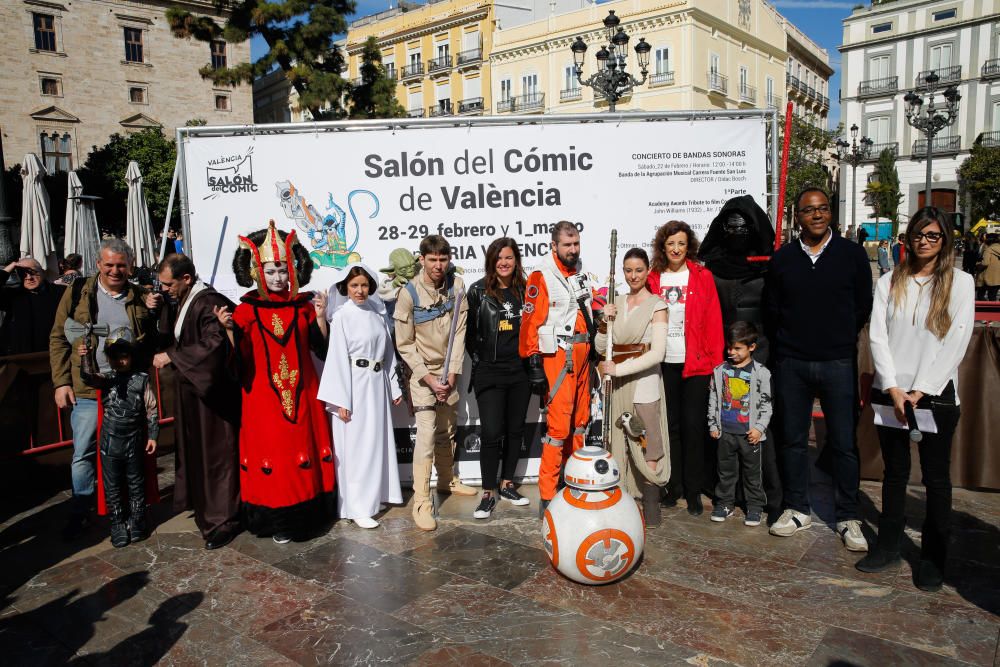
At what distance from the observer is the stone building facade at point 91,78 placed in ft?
140

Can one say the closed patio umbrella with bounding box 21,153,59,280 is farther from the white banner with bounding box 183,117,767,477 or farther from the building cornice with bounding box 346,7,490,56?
the building cornice with bounding box 346,7,490,56

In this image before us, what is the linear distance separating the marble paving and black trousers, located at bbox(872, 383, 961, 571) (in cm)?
28

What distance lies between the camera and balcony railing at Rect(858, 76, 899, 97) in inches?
1823

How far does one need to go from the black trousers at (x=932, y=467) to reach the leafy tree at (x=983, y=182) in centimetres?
3664

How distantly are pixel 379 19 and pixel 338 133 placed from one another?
53546 millimetres

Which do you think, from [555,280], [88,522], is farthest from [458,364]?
[88,522]

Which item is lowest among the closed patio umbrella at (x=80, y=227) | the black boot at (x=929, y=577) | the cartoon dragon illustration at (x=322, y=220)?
the black boot at (x=929, y=577)

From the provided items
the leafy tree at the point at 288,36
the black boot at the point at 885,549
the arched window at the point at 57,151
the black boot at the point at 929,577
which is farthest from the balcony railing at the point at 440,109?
the black boot at the point at 929,577

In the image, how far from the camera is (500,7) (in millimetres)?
44562

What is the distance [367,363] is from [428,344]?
433 mm

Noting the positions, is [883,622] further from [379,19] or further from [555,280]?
[379,19]

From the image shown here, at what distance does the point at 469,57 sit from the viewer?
4531cm

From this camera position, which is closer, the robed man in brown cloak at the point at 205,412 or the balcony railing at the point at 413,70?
the robed man in brown cloak at the point at 205,412

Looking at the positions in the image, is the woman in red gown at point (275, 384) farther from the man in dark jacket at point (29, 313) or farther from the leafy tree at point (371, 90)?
the leafy tree at point (371, 90)
